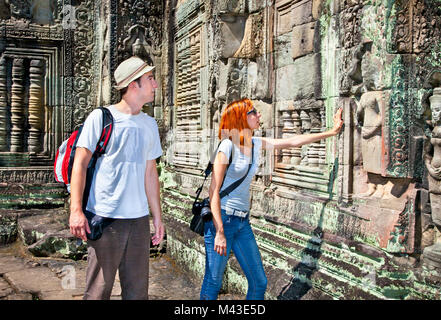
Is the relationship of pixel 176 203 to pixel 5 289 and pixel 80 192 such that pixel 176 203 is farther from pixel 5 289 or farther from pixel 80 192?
pixel 80 192

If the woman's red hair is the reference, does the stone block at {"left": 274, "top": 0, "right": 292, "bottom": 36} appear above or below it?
above

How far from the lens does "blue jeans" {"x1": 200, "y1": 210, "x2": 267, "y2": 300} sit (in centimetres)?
371

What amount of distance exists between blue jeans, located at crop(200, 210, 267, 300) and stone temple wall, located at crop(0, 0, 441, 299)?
2.19 ft

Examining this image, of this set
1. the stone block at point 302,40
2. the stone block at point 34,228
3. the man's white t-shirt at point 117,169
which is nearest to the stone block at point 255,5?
the stone block at point 302,40

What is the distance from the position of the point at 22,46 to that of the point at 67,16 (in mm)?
935

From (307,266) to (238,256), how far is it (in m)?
0.95

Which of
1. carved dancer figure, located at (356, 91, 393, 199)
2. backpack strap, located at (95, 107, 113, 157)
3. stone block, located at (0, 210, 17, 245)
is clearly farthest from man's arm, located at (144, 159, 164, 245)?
stone block, located at (0, 210, 17, 245)

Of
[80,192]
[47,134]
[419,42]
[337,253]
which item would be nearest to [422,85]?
[419,42]

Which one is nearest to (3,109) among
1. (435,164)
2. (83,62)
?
(83,62)

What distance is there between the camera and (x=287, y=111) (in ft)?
17.8

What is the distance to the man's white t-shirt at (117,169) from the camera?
320 cm

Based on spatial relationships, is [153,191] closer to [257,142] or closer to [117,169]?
[117,169]

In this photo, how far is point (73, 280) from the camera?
6.11 meters

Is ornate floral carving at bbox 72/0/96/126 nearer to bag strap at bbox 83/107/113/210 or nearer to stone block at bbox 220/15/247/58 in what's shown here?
stone block at bbox 220/15/247/58
